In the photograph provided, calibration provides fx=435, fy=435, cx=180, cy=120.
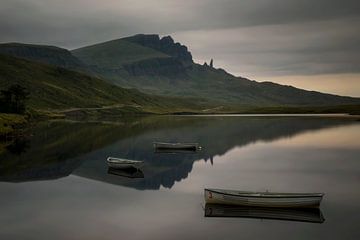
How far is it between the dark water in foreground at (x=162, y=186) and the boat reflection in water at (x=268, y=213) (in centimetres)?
82

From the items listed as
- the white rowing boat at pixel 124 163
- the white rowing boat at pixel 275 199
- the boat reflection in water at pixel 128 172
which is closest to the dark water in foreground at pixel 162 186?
the boat reflection in water at pixel 128 172

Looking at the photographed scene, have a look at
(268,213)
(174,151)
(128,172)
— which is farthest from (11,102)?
(268,213)

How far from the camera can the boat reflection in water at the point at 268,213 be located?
37.9 metres

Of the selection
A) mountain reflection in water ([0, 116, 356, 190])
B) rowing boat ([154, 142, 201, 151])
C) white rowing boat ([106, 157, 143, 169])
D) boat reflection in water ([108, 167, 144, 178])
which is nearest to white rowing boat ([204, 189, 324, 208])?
mountain reflection in water ([0, 116, 356, 190])

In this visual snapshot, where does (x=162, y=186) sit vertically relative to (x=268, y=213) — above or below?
below

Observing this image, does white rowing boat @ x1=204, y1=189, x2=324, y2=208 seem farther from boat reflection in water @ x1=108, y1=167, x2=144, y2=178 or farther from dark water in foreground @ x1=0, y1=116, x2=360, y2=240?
boat reflection in water @ x1=108, y1=167, x2=144, y2=178

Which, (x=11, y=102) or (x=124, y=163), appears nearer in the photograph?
(x=124, y=163)

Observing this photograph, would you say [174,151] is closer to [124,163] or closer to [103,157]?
[103,157]

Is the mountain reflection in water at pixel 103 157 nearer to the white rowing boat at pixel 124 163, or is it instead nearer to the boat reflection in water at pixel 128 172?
the boat reflection in water at pixel 128 172

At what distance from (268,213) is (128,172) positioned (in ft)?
100

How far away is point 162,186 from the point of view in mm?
54750

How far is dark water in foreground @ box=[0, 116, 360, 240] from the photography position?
34906 mm

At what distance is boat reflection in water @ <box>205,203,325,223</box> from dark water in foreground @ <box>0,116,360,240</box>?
822 mm

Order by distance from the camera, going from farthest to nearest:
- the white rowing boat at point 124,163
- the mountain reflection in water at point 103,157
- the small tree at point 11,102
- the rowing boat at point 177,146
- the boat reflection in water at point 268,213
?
the small tree at point 11,102 → the rowing boat at point 177,146 → the white rowing boat at point 124,163 → the mountain reflection in water at point 103,157 → the boat reflection in water at point 268,213
